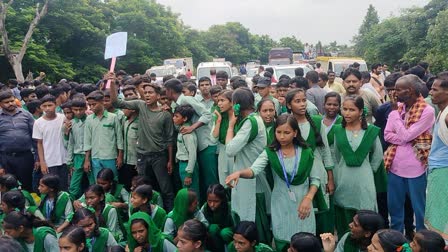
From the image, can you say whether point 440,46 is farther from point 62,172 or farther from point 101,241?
point 101,241

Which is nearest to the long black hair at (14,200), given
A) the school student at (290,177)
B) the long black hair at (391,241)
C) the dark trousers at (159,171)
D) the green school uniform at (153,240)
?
→ the green school uniform at (153,240)

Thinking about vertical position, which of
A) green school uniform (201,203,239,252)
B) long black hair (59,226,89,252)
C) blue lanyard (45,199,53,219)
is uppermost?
long black hair (59,226,89,252)

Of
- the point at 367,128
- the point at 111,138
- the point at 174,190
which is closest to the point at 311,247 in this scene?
the point at 367,128

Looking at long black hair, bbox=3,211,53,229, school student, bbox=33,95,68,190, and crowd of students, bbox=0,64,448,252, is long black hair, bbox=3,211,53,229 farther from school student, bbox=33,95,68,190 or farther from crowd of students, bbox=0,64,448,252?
school student, bbox=33,95,68,190

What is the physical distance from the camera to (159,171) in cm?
509

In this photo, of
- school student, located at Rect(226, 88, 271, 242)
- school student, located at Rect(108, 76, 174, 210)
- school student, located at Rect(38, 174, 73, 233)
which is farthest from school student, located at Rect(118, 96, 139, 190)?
school student, located at Rect(226, 88, 271, 242)

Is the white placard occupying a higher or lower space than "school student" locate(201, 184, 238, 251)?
higher

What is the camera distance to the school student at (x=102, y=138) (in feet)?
17.6

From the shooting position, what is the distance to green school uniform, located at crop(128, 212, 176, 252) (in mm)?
3844

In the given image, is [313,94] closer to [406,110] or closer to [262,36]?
[406,110]

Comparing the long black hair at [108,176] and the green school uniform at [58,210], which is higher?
the long black hair at [108,176]

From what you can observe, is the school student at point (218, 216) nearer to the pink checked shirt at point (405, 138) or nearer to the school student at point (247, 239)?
the school student at point (247, 239)

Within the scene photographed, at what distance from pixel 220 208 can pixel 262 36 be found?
79799 millimetres

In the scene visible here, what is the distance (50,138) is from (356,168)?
366cm
